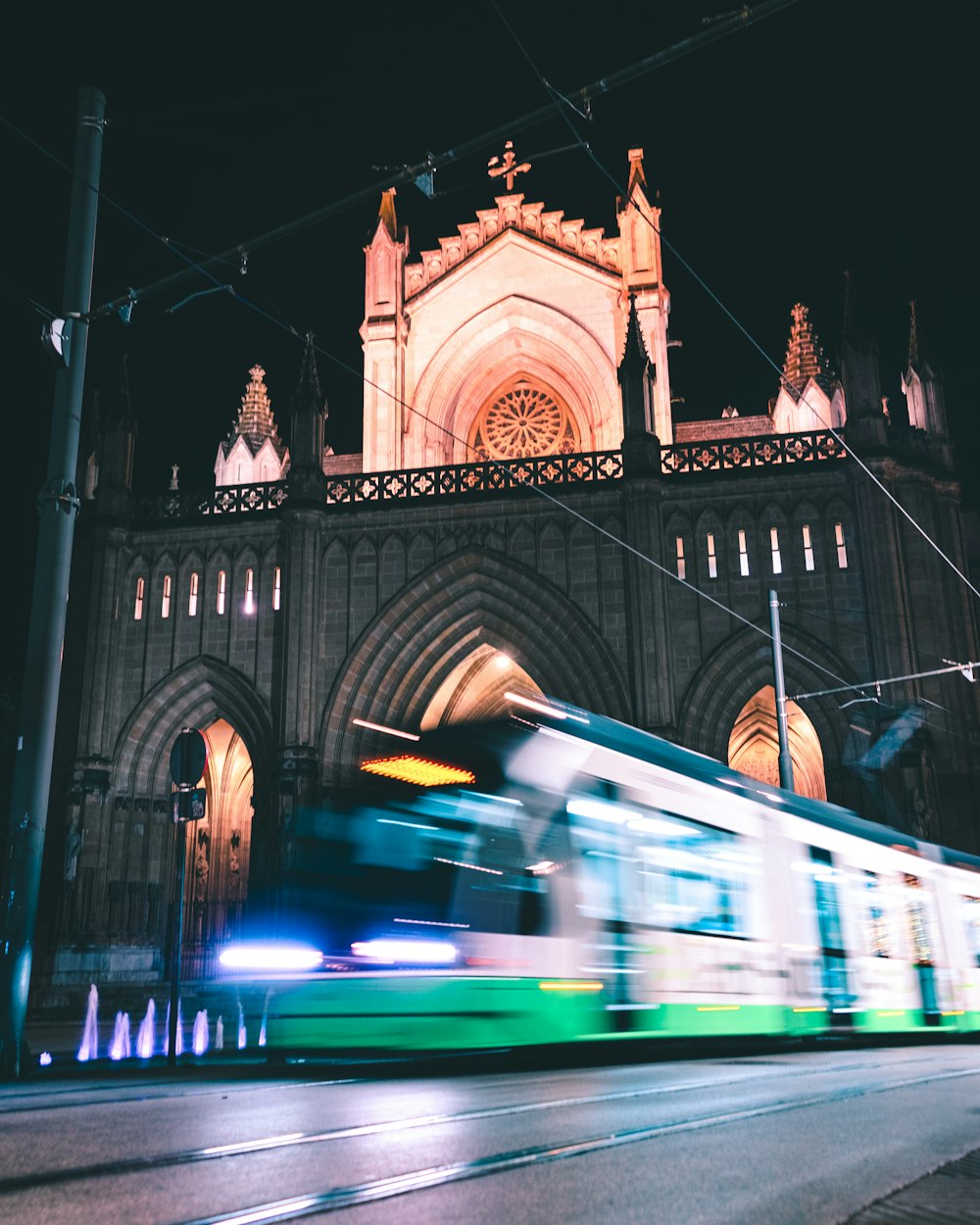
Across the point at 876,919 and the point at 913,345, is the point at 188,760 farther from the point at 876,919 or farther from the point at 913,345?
the point at 913,345

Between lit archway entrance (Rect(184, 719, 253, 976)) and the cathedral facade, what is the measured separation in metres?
0.15

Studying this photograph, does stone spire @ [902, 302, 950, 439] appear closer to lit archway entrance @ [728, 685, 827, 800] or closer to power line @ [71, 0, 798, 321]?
lit archway entrance @ [728, 685, 827, 800]

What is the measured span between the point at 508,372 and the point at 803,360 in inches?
453

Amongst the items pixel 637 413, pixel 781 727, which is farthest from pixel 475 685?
pixel 781 727

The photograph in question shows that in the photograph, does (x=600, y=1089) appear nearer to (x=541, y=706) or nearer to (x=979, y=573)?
(x=541, y=706)

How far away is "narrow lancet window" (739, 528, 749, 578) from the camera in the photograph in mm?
26438

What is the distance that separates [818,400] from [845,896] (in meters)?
30.3

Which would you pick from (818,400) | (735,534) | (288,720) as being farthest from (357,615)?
(818,400)

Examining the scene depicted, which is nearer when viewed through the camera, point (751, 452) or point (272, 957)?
point (272, 957)

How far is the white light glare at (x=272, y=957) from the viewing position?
394 inches

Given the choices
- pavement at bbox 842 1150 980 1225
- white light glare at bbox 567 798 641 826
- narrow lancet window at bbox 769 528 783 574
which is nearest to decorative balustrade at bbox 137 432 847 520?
narrow lancet window at bbox 769 528 783 574

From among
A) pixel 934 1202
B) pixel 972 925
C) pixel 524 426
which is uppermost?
pixel 524 426

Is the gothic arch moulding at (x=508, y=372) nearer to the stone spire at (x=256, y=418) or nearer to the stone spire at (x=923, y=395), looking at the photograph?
the stone spire at (x=256, y=418)

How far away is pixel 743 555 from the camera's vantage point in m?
26.6
